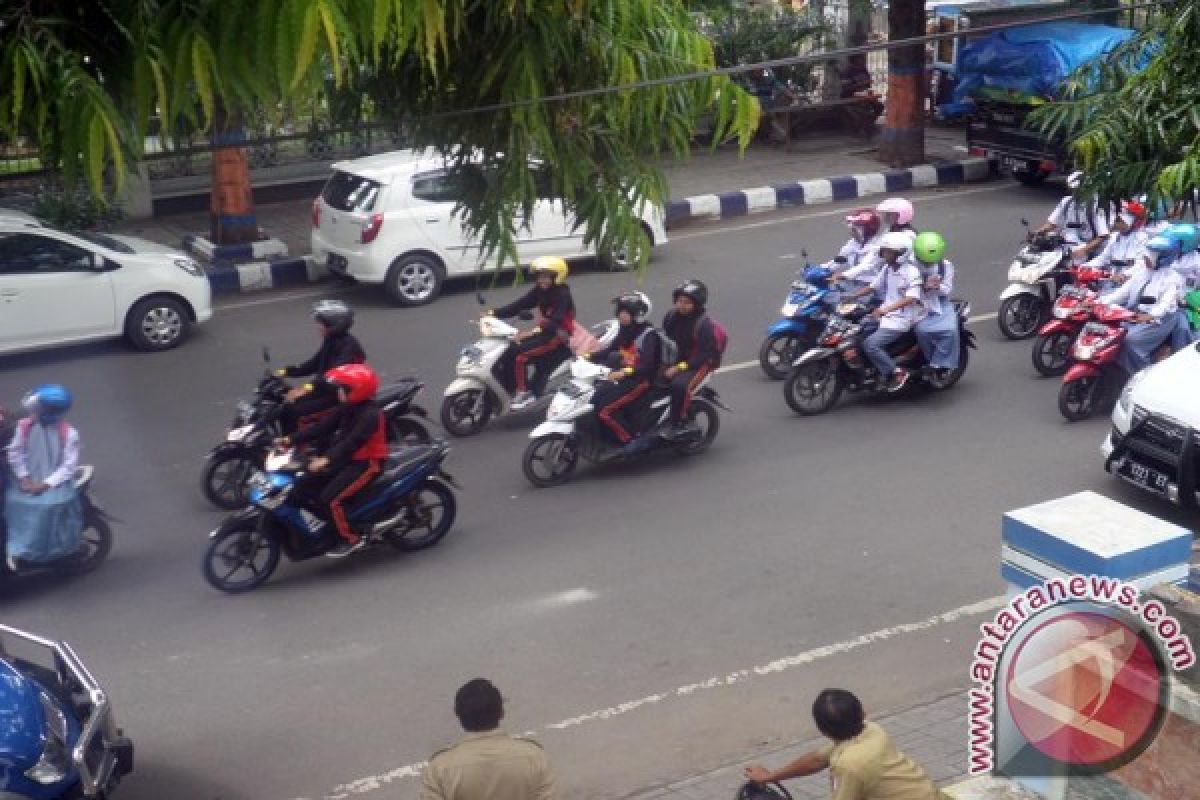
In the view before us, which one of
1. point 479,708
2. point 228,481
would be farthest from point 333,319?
point 479,708

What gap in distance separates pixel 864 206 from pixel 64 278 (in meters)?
9.86

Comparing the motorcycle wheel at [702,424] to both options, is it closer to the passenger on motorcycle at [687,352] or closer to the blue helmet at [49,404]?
the passenger on motorcycle at [687,352]

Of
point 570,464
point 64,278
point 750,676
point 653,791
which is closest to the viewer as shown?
point 653,791

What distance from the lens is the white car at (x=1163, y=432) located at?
9031 mm

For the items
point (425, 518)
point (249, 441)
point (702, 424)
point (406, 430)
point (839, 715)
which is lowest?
point (702, 424)

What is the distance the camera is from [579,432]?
10.4 metres

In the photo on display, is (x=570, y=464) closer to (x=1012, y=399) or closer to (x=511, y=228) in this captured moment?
(x=1012, y=399)

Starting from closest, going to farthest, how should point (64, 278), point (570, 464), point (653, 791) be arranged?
point (653, 791)
point (570, 464)
point (64, 278)

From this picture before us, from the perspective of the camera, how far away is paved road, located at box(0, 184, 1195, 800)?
23.1 feet

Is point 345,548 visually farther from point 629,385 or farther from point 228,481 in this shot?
point 629,385

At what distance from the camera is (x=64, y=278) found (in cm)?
1309

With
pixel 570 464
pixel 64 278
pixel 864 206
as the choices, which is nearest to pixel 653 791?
pixel 570 464

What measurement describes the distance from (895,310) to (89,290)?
21.7ft

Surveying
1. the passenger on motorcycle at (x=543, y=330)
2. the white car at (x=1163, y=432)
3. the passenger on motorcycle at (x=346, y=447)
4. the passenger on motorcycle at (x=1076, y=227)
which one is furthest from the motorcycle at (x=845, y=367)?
the passenger on motorcycle at (x=346, y=447)
